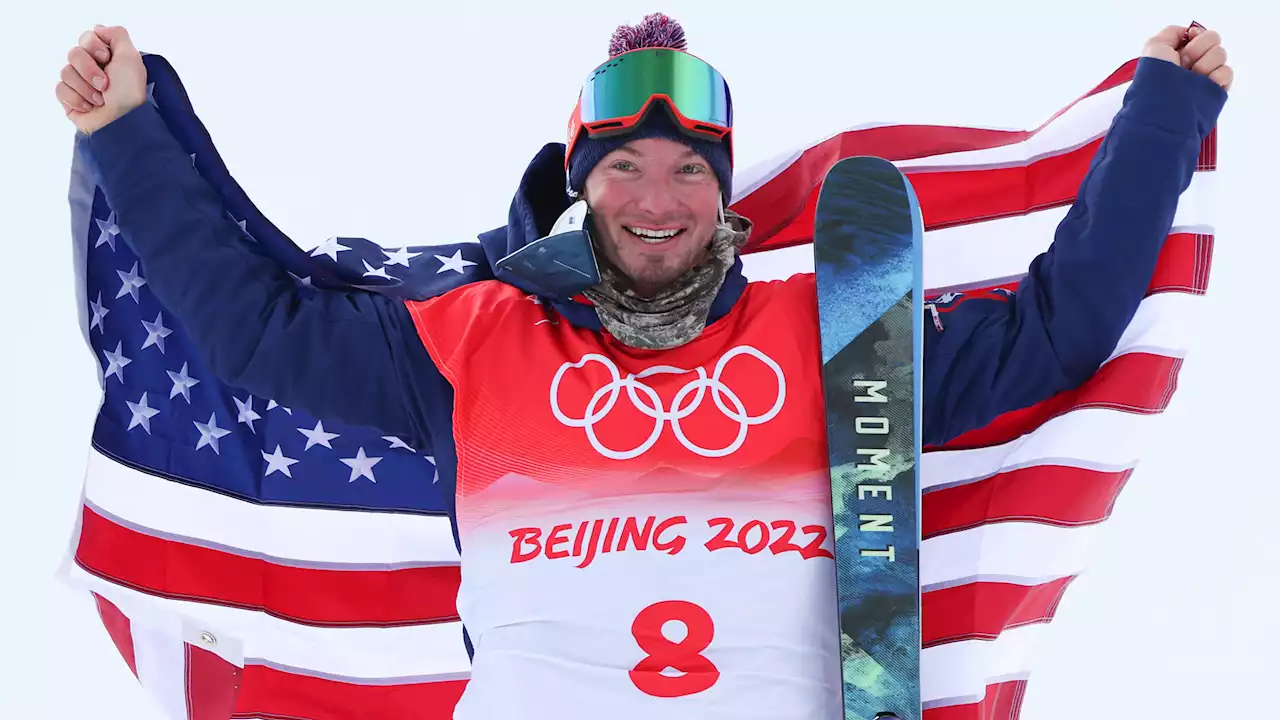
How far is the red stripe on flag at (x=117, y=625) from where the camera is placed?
3.04m

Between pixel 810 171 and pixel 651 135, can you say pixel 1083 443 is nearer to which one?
pixel 810 171

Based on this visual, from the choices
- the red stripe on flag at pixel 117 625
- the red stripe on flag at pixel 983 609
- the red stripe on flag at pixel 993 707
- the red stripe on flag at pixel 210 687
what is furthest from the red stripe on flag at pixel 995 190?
the red stripe on flag at pixel 117 625

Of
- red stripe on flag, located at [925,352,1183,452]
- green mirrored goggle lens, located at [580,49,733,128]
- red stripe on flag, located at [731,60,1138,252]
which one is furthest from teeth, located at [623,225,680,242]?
red stripe on flag, located at [925,352,1183,452]

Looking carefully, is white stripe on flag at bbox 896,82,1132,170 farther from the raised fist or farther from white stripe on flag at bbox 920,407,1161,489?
white stripe on flag at bbox 920,407,1161,489

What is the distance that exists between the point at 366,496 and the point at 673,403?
89 cm

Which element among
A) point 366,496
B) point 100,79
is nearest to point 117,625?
point 366,496

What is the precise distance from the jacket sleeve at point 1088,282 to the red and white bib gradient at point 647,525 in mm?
278

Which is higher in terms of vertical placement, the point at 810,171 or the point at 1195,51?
the point at 1195,51

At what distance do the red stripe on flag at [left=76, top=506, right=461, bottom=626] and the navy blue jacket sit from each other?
0.55 m

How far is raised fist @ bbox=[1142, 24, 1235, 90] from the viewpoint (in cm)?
256

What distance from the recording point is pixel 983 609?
2.88 metres

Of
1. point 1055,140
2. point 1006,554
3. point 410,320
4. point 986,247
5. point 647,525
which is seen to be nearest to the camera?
point 647,525

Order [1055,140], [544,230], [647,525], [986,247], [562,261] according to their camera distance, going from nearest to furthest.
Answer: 1. [647,525]
2. [562,261]
3. [544,230]
4. [1055,140]
5. [986,247]

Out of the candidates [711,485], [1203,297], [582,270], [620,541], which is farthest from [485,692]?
[1203,297]
